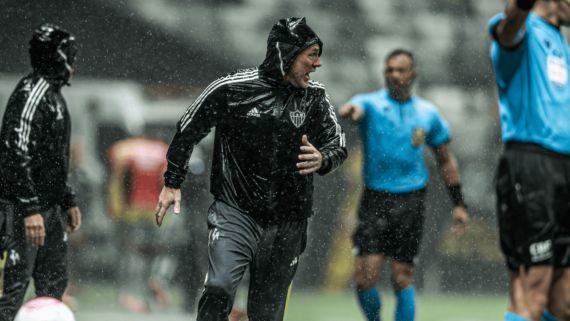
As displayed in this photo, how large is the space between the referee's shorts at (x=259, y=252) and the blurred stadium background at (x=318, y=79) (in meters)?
3.52

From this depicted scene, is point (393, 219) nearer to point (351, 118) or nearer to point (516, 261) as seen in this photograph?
point (351, 118)

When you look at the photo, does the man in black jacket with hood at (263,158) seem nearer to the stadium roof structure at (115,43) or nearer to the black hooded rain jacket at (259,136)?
the black hooded rain jacket at (259,136)

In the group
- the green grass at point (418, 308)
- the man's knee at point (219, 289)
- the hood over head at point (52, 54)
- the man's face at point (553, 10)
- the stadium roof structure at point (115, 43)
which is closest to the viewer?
the man's face at point (553, 10)

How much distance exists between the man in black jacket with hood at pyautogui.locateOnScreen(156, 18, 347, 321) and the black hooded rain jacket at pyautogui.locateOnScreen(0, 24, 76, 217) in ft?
3.43

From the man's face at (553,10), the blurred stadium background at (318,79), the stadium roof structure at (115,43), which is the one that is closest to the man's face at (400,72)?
the man's face at (553,10)

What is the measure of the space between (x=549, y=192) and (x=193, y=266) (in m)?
3.69

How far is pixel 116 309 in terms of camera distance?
6543 mm

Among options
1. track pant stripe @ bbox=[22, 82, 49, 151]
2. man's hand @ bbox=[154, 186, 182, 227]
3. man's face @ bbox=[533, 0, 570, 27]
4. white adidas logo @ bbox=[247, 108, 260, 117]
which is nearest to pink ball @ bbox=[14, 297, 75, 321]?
man's hand @ bbox=[154, 186, 182, 227]

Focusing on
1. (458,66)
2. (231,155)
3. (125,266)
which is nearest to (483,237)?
(458,66)

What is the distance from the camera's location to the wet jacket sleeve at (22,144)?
397 centimetres

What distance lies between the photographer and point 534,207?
102 inches

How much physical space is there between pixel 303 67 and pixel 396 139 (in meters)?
1.47

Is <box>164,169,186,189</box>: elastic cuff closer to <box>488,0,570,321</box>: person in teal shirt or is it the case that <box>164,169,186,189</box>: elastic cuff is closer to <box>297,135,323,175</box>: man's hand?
<box>297,135,323,175</box>: man's hand

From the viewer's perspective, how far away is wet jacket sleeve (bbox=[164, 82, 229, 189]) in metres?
3.47
